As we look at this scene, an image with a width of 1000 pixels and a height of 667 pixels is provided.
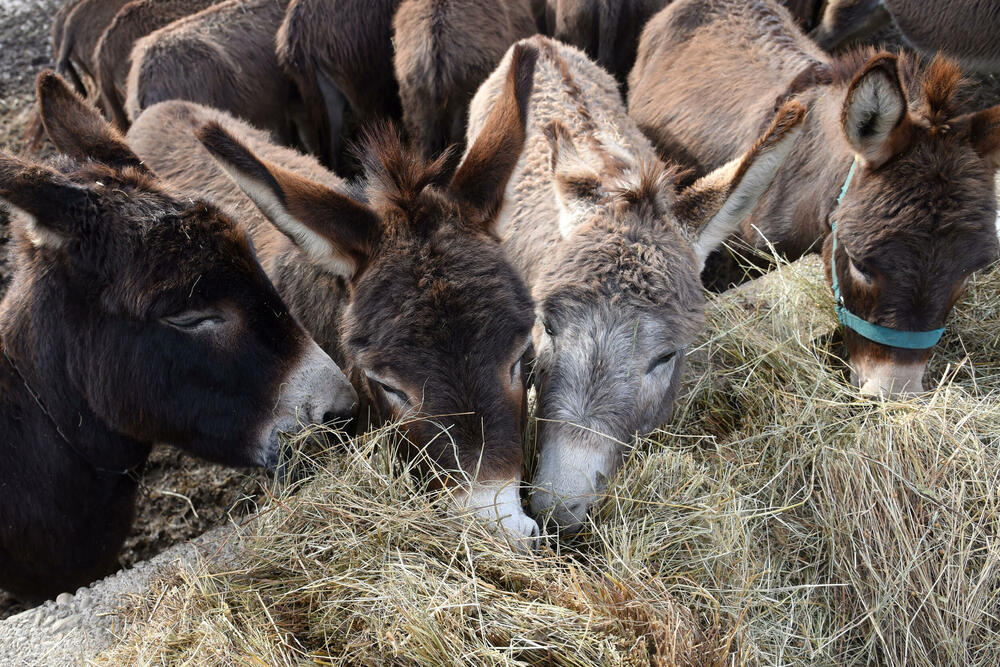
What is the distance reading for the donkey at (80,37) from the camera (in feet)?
22.4

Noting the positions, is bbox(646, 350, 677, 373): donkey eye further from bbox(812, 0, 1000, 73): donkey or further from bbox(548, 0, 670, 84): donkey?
bbox(812, 0, 1000, 73): donkey

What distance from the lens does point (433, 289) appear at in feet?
7.12

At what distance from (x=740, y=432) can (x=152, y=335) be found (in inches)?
96.6

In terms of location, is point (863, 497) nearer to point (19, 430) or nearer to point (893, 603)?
point (893, 603)

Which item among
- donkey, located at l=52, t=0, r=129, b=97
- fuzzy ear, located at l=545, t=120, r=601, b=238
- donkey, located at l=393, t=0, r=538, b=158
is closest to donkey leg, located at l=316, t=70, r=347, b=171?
donkey, located at l=393, t=0, r=538, b=158

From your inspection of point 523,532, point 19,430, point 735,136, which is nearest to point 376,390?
point 523,532

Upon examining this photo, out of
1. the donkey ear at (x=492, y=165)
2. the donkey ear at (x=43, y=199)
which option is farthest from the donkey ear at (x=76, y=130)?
the donkey ear at (x=492, y=165)

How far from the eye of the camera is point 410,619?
6.32 ft

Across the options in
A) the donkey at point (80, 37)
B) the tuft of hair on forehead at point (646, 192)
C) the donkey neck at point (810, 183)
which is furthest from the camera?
the donkey at point (80, 37)

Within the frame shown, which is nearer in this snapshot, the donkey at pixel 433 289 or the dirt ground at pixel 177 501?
the donkey at pixel 433 289

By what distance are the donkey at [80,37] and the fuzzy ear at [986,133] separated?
25.0 ft

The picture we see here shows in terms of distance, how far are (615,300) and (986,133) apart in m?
2.02

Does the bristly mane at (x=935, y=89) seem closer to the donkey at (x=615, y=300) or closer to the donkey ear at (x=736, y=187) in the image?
the donkey ear at (x=736, y=187)

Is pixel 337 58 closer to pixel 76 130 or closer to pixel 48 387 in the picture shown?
pixel 76 130
